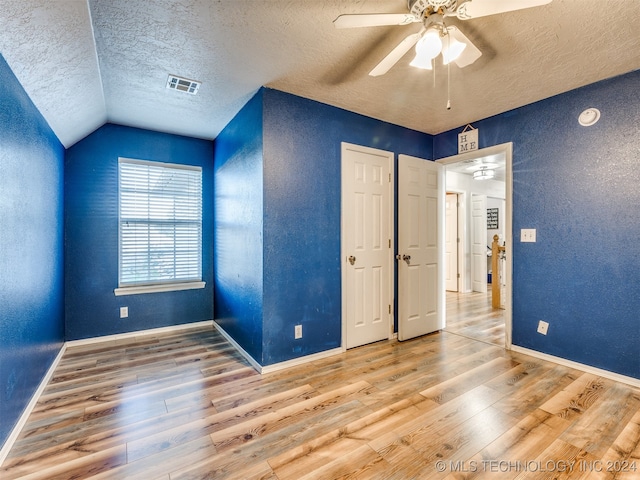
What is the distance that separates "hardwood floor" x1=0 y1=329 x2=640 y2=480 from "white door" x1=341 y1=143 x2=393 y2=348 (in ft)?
1.43

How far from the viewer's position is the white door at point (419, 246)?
3355 millimetres

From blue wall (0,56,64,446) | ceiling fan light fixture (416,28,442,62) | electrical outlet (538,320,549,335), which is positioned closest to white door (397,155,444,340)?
electrical outlet (538,320,549,335)

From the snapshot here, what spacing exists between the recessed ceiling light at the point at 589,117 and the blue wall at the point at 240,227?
9.26 feet

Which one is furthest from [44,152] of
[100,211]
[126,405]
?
[126,405]

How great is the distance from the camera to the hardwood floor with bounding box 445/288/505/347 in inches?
136

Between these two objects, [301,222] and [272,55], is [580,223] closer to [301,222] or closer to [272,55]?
[301,222]

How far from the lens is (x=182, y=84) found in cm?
250

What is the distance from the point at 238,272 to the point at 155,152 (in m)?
1.92

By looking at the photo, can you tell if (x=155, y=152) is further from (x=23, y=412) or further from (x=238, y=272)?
(x=23, y=412)

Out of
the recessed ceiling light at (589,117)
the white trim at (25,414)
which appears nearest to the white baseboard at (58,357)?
the white trim at (25,414)

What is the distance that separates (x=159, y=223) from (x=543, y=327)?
14.3ft

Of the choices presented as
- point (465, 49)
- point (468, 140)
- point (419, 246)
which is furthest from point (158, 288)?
point (468, 140)

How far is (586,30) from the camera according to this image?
1849 millimetres

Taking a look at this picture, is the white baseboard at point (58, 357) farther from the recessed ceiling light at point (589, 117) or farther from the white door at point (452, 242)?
the white door at point (452, 242)
